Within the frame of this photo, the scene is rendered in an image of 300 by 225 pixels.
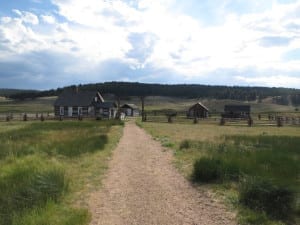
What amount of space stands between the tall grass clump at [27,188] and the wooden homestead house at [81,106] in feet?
246

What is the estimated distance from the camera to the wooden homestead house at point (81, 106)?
86875mm

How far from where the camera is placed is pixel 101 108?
88250mm

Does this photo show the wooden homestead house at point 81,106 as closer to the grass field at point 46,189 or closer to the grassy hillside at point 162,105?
the grassy hillside at point 162,105

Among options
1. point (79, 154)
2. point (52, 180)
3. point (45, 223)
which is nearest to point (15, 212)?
point (45, 223)

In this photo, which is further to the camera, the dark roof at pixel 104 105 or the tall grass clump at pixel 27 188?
the dark roof at pixel 104 105

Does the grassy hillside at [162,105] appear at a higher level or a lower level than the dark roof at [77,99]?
lower

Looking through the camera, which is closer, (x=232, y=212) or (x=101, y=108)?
(x=232, y=212)

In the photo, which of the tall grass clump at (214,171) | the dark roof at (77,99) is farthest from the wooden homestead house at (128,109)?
the tall grass clump at (214,171)

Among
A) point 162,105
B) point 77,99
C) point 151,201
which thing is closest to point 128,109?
point 77,99

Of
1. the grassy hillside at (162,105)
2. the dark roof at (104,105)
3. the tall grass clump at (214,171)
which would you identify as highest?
the tall grass clump at (214,171)

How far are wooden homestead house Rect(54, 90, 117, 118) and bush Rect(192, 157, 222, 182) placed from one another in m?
75.1

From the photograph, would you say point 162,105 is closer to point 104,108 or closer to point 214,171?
point 104,108

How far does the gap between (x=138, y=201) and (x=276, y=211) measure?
294cm

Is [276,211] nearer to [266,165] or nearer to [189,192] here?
[189,192]
